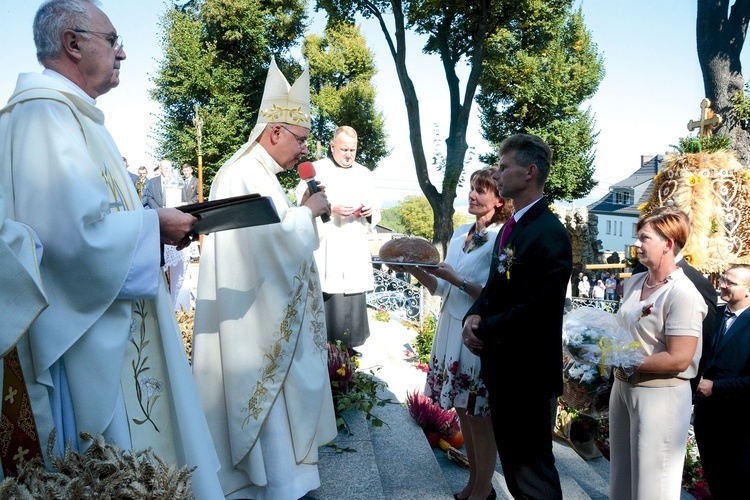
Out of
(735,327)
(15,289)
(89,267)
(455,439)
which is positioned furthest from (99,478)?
(735,327)

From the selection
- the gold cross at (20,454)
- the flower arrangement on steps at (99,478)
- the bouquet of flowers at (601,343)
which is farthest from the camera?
the bouquet of flowers at (601,343)

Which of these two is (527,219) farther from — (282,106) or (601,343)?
(282,106)

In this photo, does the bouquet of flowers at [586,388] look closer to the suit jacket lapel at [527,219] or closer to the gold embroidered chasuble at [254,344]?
the suit jacket lapel at [527,219]

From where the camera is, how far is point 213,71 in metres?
25.2

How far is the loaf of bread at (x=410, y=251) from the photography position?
12.2 feet

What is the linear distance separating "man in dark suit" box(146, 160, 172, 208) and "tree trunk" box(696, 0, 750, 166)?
1050cm

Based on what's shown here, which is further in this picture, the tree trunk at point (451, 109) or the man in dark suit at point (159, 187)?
the tree trunk at point (451, 109)

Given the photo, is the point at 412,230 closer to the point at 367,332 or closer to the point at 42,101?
the point at 367,332

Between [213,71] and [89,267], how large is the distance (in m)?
25.2

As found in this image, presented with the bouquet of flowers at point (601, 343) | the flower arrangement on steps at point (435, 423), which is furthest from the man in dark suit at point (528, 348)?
the flower arrangement on steps at point (435, 423)

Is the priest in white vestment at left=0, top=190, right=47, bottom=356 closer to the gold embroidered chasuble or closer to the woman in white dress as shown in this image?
the gold embroidered chasuble

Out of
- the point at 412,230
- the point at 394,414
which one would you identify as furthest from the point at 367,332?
the point at 412,230

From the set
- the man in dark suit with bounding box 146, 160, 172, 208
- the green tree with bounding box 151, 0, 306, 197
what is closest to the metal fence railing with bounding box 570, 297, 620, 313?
the man in dark suit with bounding box 146, 160, 172, 208

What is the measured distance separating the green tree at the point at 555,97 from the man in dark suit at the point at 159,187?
1507cm
